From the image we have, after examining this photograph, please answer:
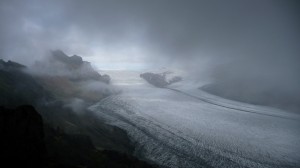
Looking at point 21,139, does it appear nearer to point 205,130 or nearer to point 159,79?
point 205,130

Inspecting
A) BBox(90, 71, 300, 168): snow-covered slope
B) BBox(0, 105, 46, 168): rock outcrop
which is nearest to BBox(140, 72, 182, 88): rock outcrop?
BBox(90, 71, 300, 168): snow-covered slope

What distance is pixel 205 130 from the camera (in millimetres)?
59469

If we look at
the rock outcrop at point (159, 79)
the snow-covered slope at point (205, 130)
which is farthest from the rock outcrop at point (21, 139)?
the rock outcrop at point (159, 79)

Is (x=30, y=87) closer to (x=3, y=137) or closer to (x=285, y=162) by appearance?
(x=3, y=137)

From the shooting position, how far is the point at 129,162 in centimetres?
4303

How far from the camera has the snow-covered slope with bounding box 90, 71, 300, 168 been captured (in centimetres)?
4628

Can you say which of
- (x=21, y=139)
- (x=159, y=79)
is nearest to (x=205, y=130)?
(x=21, y=139)

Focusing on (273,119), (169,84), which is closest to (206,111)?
(273,119)

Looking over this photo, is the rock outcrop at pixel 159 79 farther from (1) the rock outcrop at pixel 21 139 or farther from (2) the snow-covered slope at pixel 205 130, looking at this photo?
(1) the rock outcrop at pixel 21 139

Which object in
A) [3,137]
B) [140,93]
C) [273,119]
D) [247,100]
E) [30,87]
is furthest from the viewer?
[140,93]

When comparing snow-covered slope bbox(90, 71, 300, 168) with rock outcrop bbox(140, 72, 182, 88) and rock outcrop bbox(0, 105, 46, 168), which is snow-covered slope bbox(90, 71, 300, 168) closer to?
rock outcrop bbox(0, 105, 46, 168)

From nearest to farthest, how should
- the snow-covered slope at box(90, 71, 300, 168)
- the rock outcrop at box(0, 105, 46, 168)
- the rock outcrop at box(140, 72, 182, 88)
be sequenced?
the rock outcrop at box(0, 105, 46, 168)
the snow-covered slope at box(90, 71, 300, 168)
the rock outcrop at box(140, 72, 182, 88)

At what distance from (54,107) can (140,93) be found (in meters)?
38.3

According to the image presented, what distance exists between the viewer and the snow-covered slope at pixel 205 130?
46281mm
